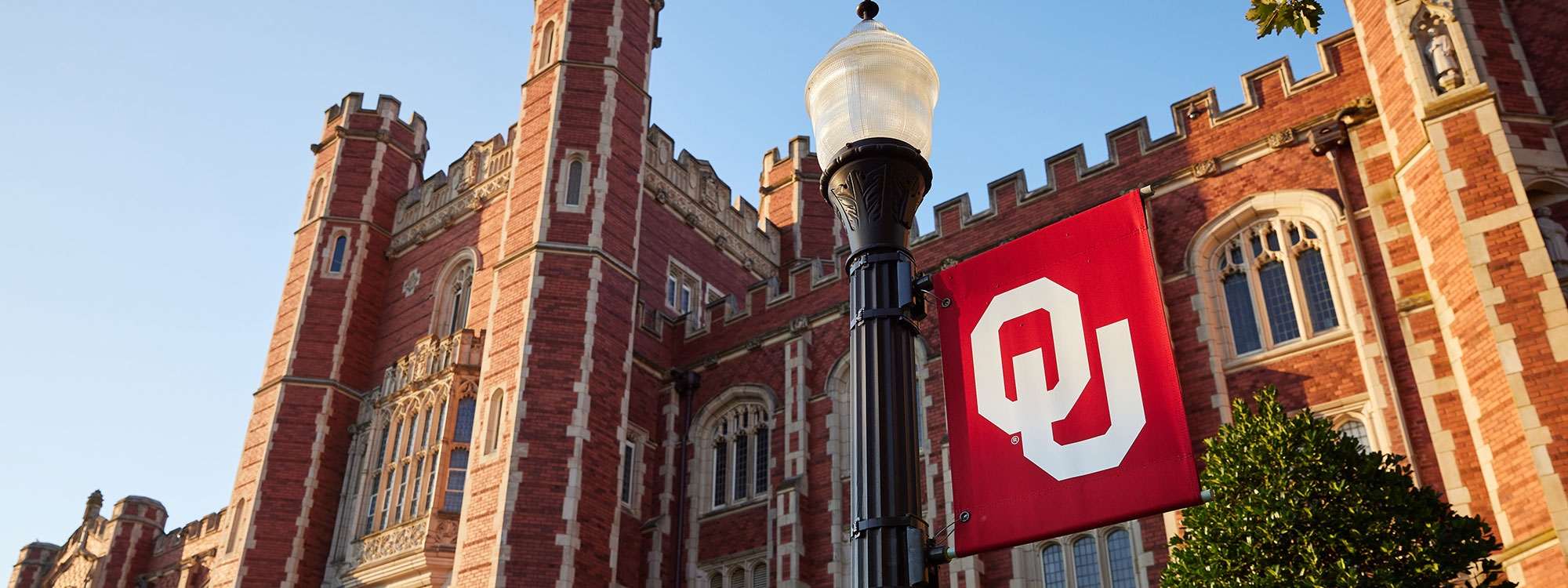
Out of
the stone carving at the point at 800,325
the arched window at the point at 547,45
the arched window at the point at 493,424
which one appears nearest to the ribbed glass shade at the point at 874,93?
the arched window at the point at 493,424

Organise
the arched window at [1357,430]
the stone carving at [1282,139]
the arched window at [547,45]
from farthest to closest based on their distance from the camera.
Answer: the arched window at [547,45] < the stone carving at [1282,139] < the arched window at [1357,430]

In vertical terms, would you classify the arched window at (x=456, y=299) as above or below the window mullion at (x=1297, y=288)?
above

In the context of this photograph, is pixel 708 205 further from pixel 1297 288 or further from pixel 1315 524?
pixel 1315 524

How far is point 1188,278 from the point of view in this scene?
51.9 ft

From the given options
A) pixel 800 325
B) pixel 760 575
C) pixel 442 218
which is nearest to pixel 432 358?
pixel 442 218

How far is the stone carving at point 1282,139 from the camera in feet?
51.4

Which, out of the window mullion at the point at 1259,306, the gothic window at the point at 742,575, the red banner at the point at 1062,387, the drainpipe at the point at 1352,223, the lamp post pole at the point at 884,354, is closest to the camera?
the lamp post pole at the point at 884,354

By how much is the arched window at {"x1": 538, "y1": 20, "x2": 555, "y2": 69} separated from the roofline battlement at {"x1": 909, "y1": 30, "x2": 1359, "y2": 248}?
A: 8.36m

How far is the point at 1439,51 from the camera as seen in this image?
44.2ft

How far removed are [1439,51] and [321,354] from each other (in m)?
20.4

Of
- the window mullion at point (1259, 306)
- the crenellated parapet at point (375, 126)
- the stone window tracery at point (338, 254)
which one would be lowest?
the window mullion at point (1259, 306)

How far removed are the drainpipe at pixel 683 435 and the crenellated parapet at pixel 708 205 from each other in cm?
469

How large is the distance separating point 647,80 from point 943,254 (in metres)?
7.64

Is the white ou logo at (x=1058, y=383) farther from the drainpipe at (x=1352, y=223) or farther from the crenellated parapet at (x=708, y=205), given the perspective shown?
the crenellated parapet at (x=708, y=205)
